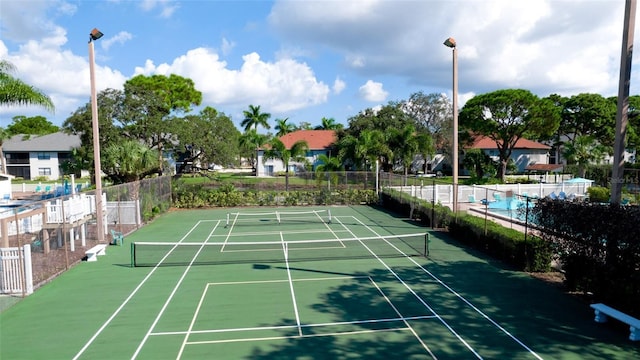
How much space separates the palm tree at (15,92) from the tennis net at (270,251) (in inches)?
525

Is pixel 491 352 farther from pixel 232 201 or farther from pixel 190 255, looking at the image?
pixel 232 201

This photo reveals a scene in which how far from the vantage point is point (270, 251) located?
15.0 metres

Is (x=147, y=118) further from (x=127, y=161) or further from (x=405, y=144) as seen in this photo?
(x=405, y=144)

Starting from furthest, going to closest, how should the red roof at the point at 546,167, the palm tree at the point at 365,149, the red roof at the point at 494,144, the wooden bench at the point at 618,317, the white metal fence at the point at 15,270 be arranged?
the red roof at the point at 494,144, the red roof at the point at 546,167, the palm tree at the point at 365,149, the white metal fence at the point at 15,270, the wooden bench at the point at 618,317

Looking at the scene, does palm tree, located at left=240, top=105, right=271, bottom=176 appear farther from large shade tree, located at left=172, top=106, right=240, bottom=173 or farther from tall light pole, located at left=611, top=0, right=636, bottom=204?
tall light pole, located at left=611, top=0, right=636, bottom=204

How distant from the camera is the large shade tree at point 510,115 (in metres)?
44.8

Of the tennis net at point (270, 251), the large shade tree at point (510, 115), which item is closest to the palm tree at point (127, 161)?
the tennis net at point (270, 251)

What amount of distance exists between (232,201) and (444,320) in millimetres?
21059

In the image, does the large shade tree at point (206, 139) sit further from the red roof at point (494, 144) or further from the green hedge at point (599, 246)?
the red roof at point (494, 144)

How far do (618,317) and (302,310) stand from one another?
6104 millimetres

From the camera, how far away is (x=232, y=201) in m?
27.9

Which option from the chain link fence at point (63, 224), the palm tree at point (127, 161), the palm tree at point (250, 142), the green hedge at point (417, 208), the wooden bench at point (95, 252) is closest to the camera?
the chain link fence at point (63, 224)

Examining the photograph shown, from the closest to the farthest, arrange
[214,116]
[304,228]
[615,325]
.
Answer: [615,325]
[304,228]
[214,116]

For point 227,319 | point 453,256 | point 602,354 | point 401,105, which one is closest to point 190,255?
point 227,319
